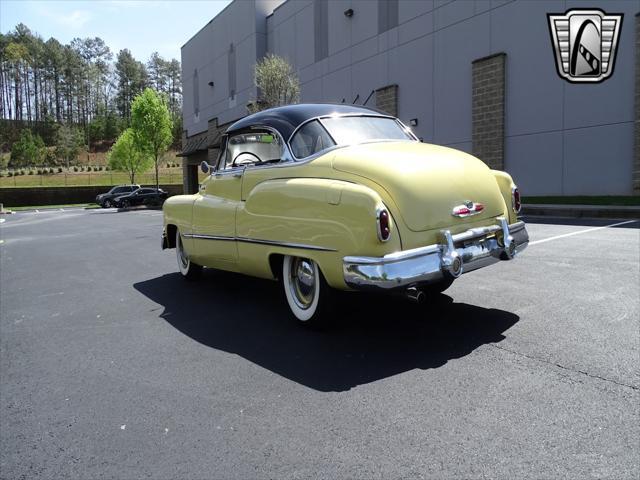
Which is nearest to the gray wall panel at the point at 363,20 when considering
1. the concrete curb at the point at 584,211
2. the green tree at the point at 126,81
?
the concrete curb at the point at 584,211

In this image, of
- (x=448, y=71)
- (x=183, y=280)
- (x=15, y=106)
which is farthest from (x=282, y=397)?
(x=15, y=106)

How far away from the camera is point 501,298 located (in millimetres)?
5164

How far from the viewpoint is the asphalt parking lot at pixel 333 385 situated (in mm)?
2451

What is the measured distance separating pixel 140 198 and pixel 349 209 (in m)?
37.9

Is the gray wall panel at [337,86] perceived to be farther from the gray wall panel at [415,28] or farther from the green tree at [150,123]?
the green tree at [150,123]

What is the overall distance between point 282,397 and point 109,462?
3.34 feet

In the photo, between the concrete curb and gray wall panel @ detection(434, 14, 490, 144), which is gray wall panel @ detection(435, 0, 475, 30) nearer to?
gray wall panel @ detection(434, 14, 490, 144)

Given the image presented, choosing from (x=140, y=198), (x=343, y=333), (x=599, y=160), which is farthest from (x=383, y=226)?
(x=140, y=198)

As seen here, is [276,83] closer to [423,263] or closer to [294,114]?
[294,114]

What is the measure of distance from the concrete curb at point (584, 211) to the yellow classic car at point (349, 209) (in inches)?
390

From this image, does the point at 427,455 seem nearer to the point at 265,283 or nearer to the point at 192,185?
the point at 265,283

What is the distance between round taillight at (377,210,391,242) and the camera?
3.54m

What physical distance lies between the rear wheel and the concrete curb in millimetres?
11039

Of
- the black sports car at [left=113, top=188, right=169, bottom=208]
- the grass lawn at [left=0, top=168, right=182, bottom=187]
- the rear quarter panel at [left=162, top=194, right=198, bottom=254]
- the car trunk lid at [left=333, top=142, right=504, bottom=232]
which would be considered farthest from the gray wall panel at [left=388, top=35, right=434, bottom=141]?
the grass lawn at [left=0, top=168, right=182, bottom=187]
